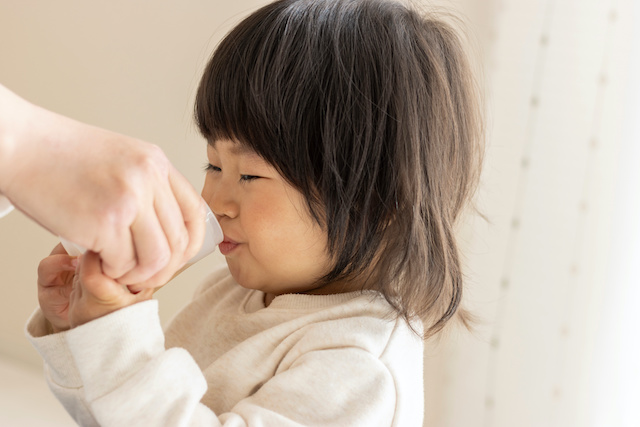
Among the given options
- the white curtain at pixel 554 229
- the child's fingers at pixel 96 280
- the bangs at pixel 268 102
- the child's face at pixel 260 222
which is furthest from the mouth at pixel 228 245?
the white curtain at pixel 554 229

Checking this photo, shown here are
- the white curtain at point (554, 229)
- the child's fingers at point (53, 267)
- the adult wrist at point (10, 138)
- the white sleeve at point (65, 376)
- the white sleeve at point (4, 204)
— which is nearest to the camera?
the adult wrist at point (10, 138)

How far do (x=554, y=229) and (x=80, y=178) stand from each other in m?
0.99

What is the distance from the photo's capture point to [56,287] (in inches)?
32.4

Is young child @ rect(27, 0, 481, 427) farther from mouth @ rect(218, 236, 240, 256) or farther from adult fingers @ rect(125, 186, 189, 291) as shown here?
adult fingers @ rect(125, 186, 189, 291)

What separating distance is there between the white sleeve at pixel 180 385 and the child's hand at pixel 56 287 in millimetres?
101

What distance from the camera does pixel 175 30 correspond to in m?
1.56

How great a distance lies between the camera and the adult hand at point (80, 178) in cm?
45

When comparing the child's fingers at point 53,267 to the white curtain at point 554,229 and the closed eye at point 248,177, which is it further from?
the white curtain at point 554,229

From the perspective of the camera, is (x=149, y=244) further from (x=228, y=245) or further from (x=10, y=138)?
(x=228, y=245)

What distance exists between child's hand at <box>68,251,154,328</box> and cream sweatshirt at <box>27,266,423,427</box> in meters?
Result: 0.01

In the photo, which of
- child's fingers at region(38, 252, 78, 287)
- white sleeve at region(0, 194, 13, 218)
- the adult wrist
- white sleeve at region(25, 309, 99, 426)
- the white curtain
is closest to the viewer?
the adult wrist

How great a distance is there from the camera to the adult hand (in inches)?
17.7

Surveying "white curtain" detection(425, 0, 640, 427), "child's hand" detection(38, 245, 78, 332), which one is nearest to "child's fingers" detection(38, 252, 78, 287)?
"child's hand" detection(38, 245, 78, 332)

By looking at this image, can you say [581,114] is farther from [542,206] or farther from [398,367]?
[398,367]
